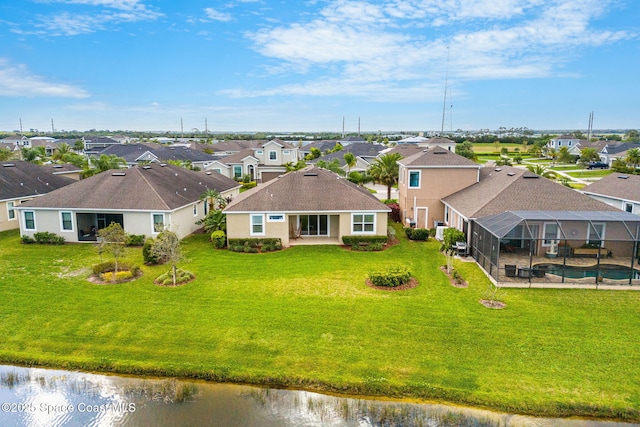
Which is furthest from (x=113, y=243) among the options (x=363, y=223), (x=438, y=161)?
(x=438, y=161)

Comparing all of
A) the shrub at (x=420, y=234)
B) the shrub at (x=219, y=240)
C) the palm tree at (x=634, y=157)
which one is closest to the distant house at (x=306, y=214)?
the shrub at (x=219, y=240)

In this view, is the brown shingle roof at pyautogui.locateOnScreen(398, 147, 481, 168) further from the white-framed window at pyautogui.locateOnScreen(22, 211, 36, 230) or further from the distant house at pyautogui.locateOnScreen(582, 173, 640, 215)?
the white-framed window at pyautogui.locateOnScreen(22, 211, 36, 230)

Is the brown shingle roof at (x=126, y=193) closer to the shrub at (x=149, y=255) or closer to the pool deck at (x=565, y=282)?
the shrub at (x=149, y=255)

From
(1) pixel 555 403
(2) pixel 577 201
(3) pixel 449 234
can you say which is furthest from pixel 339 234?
(1) pixel 555 403

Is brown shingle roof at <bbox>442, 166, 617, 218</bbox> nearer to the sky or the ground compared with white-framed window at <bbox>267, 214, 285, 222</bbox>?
nearer to the sky

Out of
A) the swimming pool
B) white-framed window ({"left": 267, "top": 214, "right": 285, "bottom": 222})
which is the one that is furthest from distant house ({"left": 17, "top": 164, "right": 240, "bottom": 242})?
the swimming pool

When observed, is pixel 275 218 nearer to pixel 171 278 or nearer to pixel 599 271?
pixel 171 278
